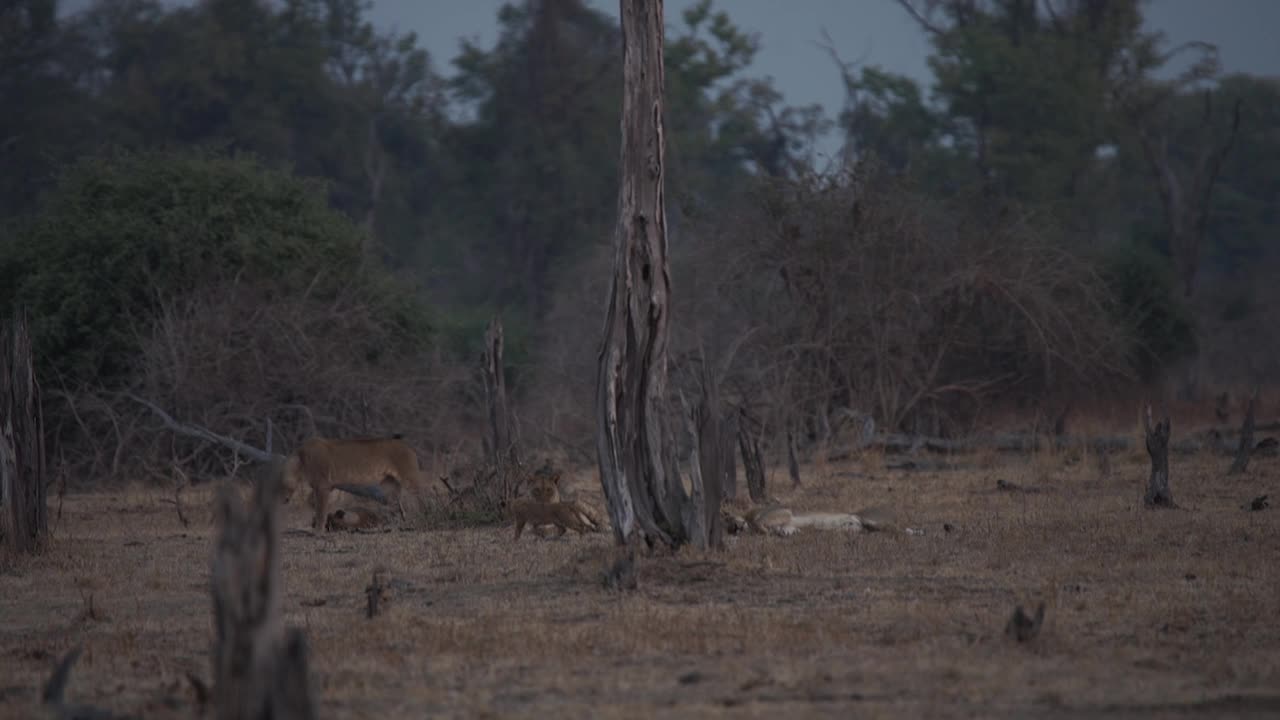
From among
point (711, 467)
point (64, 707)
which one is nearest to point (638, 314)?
point (711, 467)

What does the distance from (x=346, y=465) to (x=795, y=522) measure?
3833mm

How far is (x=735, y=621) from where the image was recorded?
8070 millimetres

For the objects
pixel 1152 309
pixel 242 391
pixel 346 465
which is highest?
pixel 1152 309

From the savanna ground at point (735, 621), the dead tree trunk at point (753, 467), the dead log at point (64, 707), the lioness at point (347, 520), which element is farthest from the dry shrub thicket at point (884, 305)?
the dead log at point (64, 707)

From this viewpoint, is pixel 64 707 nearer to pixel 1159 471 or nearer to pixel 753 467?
pixel 1159 471

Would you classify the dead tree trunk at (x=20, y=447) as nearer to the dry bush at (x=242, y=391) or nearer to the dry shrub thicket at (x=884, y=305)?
the dry bush at (x=242, y=391)

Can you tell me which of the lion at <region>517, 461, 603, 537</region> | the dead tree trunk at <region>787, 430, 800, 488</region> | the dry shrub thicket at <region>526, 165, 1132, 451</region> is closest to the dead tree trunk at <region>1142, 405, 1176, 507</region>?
the dead tree trunk at <region>787, 430, 800, 488</region>

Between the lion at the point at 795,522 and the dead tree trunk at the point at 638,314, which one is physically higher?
the dead tree trunk at the point at 638,314

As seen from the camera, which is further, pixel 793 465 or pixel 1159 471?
pixel 793 465

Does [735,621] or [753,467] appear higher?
[753,467]

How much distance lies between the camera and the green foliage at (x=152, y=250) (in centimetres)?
2070

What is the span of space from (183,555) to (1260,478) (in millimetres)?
10176

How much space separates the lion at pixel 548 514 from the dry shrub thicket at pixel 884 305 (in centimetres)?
925

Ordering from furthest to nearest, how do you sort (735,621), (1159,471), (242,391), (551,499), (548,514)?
(242,391) < (1159,471) < (551,499) < (548,514) < (735,621)
